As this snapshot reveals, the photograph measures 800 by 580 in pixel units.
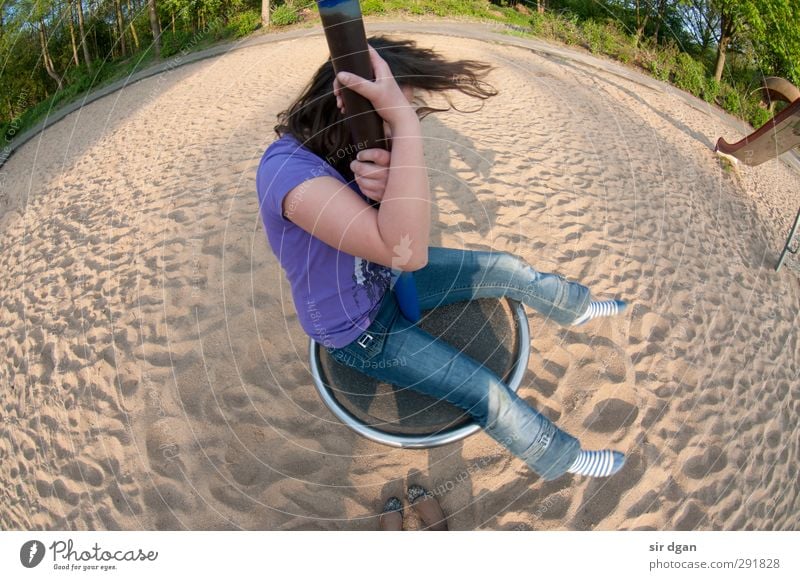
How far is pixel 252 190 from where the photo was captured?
1754 millimetres

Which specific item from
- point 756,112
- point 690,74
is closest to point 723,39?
point 690,74

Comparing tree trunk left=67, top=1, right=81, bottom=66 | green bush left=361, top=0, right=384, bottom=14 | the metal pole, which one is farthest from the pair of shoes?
tree trunk left=67, top=1, right=81, bottom=66

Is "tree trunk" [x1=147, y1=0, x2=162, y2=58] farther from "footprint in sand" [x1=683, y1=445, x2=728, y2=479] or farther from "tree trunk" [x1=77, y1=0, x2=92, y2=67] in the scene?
"footprint in sand" [x1=683, y1=445, x2=728, y2=479]

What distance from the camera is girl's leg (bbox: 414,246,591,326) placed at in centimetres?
97

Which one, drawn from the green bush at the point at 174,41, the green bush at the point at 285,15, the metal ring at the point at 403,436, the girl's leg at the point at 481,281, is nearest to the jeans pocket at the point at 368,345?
the metal ring at the point at 403,436

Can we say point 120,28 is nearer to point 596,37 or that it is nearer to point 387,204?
point 387,204

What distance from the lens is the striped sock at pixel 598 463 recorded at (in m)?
0.83

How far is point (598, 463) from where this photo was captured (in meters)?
0.85

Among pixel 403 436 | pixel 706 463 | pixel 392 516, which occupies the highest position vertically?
pixel 403 436

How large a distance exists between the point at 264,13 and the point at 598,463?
144 centimetres

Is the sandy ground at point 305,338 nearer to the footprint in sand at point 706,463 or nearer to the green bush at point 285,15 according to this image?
the footprint in sand at point 706,463

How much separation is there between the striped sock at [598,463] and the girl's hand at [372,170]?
69 centimetres
